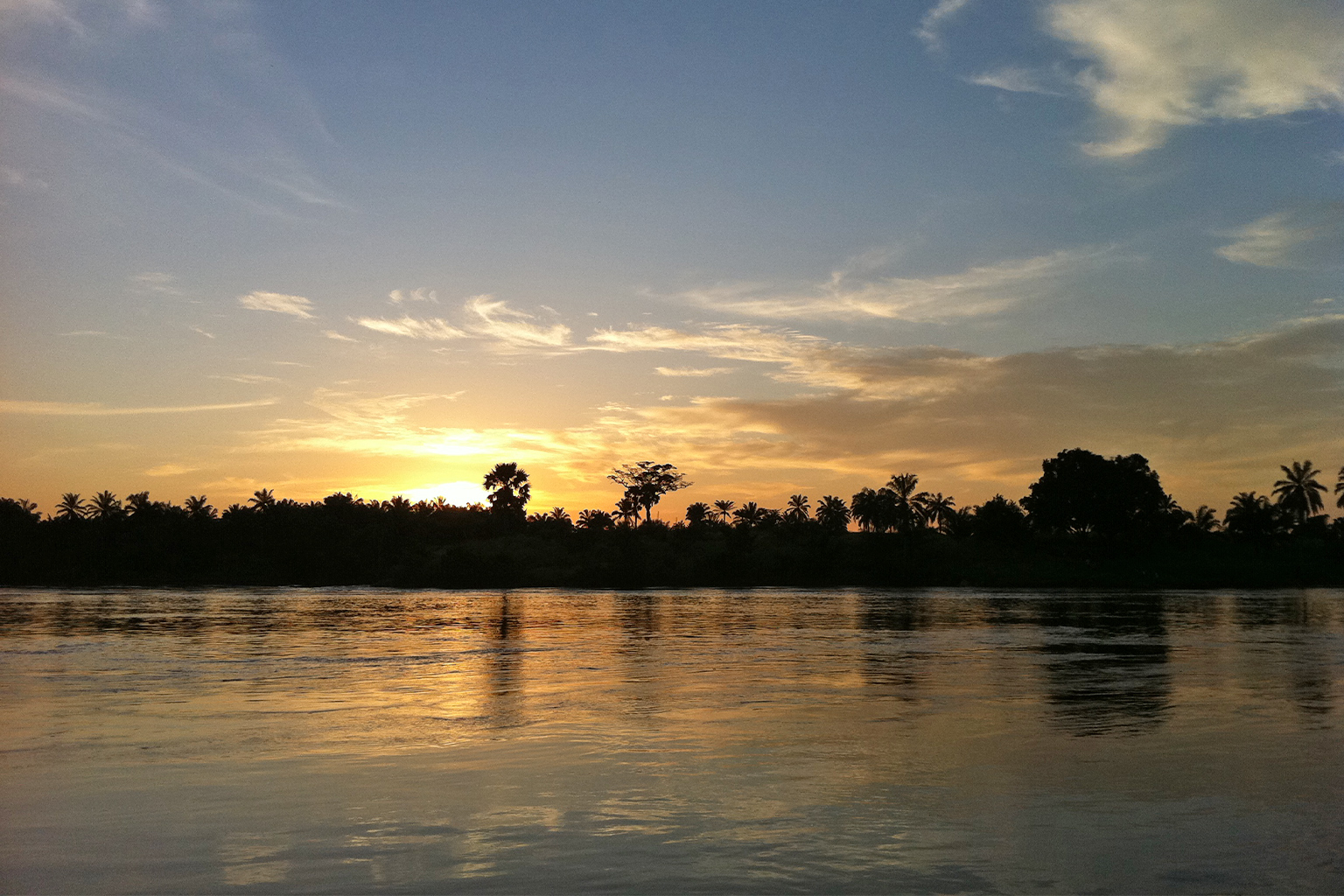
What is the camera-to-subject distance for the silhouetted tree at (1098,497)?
143625 millimetres

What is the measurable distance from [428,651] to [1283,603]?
74.2m

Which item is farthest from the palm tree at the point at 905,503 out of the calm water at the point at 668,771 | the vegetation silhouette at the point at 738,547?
the calm water at the point at 668,771

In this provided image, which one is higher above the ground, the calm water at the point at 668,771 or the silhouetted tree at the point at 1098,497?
the silhouetted tree at the point at 1098,497

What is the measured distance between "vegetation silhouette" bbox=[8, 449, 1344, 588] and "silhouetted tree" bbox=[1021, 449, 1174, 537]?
9.6 inches

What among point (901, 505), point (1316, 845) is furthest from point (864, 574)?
point (1316, 845)

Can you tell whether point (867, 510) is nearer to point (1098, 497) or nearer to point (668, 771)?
point (1098, 497)

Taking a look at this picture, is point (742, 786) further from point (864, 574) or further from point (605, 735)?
point (864, 574)

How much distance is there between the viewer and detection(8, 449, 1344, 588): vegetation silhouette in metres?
140

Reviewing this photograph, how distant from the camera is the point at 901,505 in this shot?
161375 millimetres

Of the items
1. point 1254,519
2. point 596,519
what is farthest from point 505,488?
point 1254,519

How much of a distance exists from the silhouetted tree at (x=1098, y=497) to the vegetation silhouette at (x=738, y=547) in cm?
24

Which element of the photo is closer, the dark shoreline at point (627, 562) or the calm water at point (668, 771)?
the calm water at point (668, 771)

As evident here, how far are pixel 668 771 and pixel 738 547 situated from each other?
435 ft

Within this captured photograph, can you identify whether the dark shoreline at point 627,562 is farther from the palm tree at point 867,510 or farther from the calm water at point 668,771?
the calm water at point 668,771
